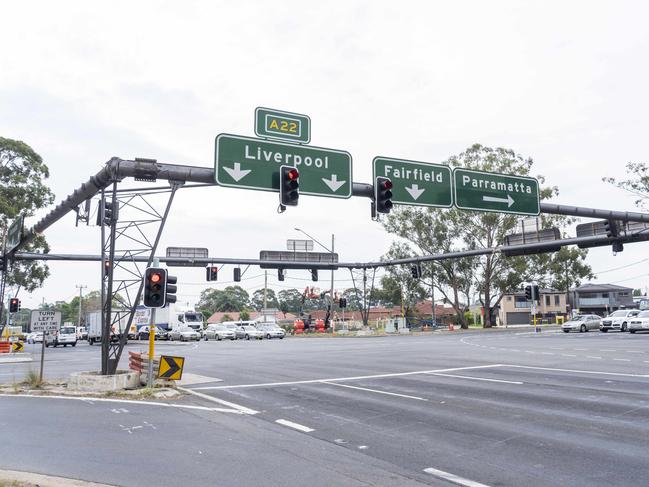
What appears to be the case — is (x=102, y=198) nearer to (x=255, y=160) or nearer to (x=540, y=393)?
(x=255, y=160)

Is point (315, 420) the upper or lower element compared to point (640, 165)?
lower

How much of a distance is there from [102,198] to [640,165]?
1157 inches

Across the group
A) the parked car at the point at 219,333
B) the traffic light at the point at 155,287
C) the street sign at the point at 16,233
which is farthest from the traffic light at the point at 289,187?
the parked car at the point at 219,333

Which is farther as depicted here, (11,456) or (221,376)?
(221,376)

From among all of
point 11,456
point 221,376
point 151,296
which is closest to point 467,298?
point 221,376

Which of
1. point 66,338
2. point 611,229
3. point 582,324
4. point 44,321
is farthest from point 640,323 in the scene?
point 66,338

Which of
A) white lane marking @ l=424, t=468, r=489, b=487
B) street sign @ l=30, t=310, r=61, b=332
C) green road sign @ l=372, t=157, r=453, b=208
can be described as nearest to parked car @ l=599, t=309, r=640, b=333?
green road sign @ l=372, t=157, r=453, b=208

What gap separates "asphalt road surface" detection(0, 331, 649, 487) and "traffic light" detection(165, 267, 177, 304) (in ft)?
8.12

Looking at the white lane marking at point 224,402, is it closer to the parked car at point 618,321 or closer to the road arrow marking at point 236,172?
the road arrow marking at point 236,172

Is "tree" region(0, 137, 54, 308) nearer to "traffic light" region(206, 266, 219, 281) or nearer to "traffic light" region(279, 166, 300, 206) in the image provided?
"traffic light" region(206, 266, 219, 281)

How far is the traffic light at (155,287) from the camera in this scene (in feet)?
43.7

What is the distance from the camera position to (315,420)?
986 cm

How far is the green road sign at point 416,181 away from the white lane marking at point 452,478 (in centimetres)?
947

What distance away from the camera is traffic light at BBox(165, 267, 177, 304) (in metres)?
13.8
